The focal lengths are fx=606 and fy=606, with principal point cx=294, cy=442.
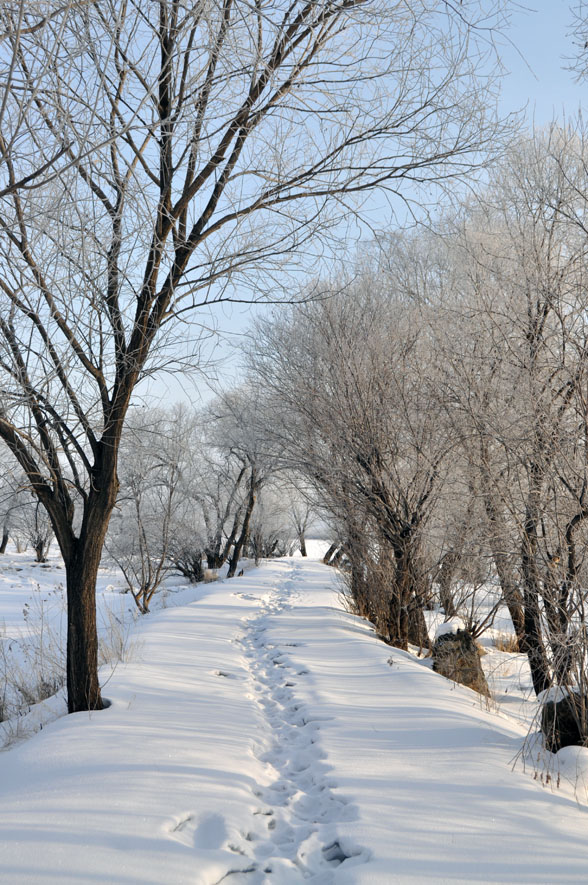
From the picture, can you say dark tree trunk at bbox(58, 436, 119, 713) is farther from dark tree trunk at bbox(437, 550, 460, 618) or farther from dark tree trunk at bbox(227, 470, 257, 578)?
dark tree trunk at bbox(227, 470, 257, 578)

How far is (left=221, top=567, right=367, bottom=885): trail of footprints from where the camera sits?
2590mm

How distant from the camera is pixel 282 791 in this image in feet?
11.1

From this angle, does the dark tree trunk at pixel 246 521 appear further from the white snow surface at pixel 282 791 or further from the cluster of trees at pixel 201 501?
the white snow surface at pixel 282 791

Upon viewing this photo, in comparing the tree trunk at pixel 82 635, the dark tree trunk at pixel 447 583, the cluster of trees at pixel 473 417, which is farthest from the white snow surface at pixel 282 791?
the dark tree trunk at pixel 447 583

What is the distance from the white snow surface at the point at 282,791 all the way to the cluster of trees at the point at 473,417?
101 centimetres

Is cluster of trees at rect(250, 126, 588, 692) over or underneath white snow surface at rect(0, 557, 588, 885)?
over

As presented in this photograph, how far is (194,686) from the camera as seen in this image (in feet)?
16.9

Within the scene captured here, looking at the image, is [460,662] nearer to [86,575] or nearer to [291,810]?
[291,810]

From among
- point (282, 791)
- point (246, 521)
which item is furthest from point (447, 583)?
point (246, 521)

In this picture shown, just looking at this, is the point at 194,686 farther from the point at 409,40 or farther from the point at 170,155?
the point at 409,40

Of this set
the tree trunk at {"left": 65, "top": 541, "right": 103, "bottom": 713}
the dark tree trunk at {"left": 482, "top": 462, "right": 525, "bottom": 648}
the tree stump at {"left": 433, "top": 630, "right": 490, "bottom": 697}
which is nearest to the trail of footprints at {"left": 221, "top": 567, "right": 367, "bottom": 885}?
the tree trunk at {"left": 65, "top": 541, "right": 103, "bottom": 713}

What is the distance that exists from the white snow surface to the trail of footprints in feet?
0.04

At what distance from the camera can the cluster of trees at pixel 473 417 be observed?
4.53 meters

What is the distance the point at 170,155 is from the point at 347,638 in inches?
224
